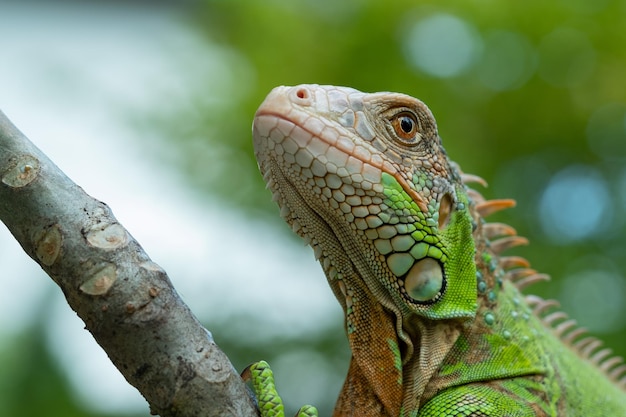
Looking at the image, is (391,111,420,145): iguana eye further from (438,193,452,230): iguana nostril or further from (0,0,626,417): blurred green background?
(0,0,626,417): blurred green background

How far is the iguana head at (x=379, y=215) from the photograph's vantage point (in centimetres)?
349

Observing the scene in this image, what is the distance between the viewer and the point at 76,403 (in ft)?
32.1

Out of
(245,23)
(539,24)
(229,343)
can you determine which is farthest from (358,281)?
(245,23)

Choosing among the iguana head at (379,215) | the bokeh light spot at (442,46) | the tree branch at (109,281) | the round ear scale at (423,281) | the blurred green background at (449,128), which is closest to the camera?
the tree branch at (109,281)

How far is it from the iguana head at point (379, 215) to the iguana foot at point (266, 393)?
67 cm

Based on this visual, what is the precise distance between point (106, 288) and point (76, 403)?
26.1 ft

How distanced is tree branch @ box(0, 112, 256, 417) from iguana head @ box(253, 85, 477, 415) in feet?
3.36

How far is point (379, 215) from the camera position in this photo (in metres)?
3.53

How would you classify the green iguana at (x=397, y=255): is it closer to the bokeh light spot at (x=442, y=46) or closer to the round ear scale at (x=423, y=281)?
the round ear scale at (x=423, y=281)

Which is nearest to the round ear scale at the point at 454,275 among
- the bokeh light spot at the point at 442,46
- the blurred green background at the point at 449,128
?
the blurred green background at the point at 449,128

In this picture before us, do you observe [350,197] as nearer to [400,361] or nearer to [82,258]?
[400,361]

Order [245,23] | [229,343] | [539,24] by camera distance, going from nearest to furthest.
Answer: [229,343] → [539,24] → [245,23]

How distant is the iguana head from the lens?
11.4 feet

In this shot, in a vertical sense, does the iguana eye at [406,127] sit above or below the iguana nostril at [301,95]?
below
